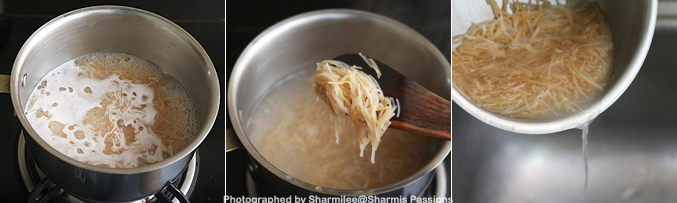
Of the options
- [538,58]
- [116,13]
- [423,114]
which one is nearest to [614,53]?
[538,58]

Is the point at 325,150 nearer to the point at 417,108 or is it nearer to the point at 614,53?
the point at 417,108

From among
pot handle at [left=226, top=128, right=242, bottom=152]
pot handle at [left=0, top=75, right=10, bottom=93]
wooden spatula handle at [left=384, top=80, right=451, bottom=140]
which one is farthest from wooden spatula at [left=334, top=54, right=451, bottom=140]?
pot handle at [left=0, top=75, right=10, bottom=93]

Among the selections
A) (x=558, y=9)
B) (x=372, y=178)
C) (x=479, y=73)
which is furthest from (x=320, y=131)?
(x=558, y=9)

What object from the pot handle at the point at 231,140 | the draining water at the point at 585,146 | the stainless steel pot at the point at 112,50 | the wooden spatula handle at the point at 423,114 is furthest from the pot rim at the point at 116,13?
the draining water at the point at 585,146

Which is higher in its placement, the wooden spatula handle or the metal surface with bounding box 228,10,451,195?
the metal surface with bounding box 228,10,451,195

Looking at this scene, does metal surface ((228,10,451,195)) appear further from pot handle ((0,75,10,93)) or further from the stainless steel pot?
pot handle ((0,75,10,93))

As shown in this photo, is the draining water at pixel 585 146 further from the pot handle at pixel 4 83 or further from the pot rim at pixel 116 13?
the pot handle at pixel 4 83
